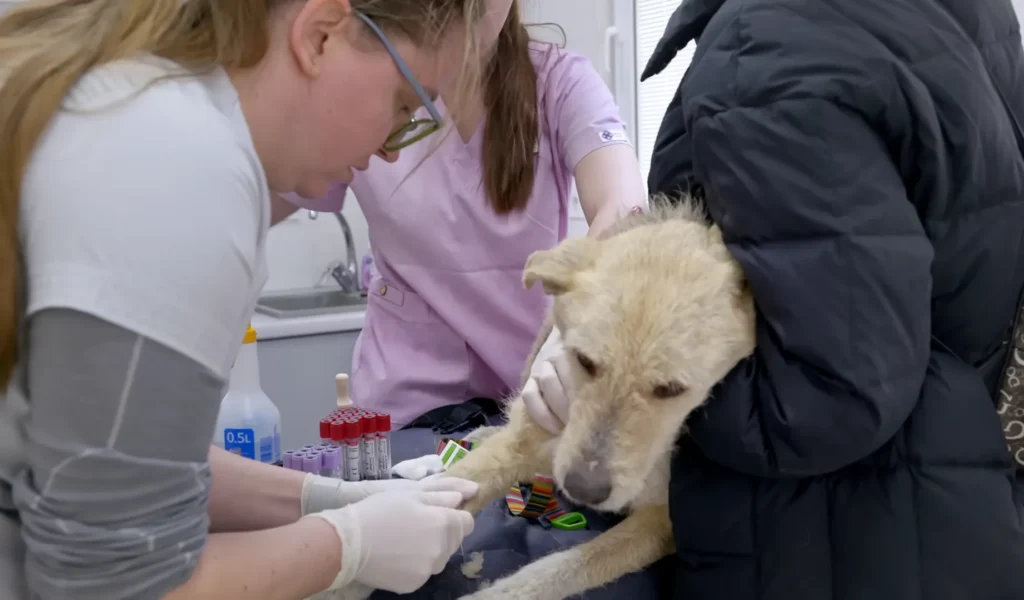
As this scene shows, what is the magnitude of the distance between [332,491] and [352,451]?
143 mm

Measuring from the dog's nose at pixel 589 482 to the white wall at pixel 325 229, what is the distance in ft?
7.64

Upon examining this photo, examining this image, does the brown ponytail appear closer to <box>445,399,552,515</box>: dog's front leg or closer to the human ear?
<box>445,399,552,515</box>: dog's front leg

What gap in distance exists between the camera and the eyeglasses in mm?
711

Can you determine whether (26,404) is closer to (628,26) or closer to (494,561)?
(494,561)

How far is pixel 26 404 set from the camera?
58 centimetres

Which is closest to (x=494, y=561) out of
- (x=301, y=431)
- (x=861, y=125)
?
(x=861, y=125)

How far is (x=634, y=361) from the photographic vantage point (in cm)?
97

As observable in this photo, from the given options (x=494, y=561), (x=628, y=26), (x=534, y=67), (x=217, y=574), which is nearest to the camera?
(x=217, y=574)

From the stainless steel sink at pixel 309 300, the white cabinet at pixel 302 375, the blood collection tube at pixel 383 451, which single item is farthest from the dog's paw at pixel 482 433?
the stainless steel sink at pixel 309 300

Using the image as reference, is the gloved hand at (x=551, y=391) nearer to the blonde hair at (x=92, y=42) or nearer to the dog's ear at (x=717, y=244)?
the dog's ear at (x=717, y=244)

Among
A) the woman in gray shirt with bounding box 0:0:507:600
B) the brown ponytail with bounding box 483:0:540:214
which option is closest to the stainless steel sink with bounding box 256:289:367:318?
the brown ponytail with bounding box 483:0:540:214

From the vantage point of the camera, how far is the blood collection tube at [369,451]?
117 cm

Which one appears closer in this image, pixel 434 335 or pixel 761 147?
pixel 761 147

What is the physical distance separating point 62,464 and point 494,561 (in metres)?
0.57
